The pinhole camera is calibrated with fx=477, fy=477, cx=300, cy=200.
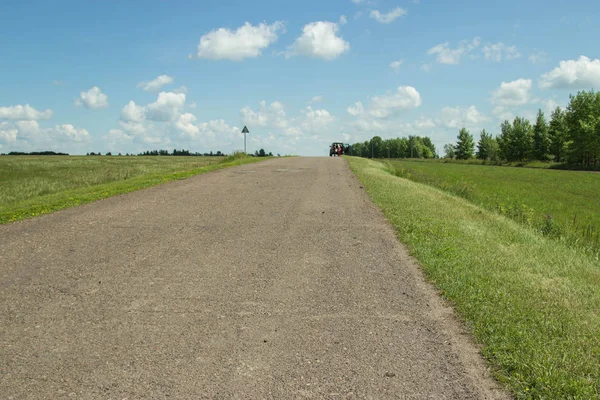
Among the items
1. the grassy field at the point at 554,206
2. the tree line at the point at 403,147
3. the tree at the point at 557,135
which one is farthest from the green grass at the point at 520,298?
the tree line at the point at 403,147

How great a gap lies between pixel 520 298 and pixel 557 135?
82.4 metres

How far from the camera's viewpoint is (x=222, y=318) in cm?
491

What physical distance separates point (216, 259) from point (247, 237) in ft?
5.14

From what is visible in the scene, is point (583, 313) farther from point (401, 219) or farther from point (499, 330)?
point (401, 219)

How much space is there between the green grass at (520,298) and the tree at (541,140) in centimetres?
7917

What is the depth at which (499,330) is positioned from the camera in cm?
457

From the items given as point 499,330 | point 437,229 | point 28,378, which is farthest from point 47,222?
point 499,330

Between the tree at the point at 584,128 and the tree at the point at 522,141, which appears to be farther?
the tree at the point at 522,141

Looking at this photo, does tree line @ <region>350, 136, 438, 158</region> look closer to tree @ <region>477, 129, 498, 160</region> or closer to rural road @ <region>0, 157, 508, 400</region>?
tree @ <region>477, 129, 498, 160</region>

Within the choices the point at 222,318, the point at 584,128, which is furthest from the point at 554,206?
the point at 584,128

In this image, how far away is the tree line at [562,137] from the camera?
65312 mm

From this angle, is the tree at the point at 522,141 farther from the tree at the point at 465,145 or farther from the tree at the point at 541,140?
the tree at the point at 465,145

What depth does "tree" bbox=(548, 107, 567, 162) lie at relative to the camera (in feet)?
248

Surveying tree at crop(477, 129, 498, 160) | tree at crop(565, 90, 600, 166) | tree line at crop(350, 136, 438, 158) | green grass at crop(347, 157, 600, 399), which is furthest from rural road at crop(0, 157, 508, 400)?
tree line at crop(350, 136, 438, 158)
